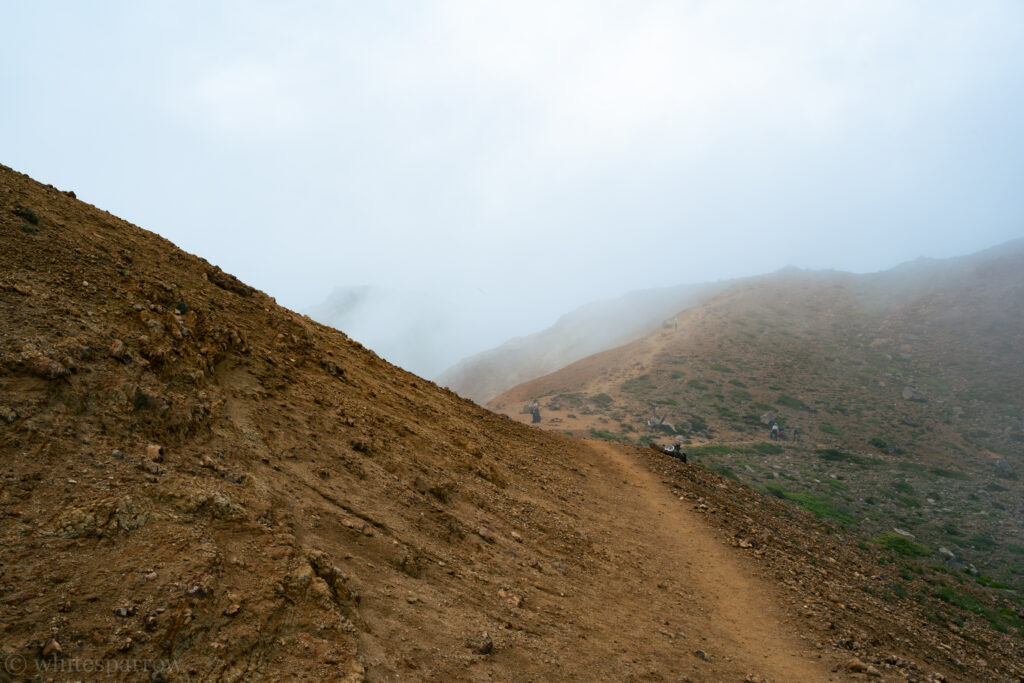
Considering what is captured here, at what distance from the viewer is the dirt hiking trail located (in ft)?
26.3

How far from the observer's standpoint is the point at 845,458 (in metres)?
31.6

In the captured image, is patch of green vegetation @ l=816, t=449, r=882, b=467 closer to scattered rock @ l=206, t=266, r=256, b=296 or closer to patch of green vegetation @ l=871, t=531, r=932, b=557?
patch of green vegetation @ l=871, t=531, r=932, b=557

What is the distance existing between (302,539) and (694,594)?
8794 mm

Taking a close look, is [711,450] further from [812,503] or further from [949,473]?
[949,473]

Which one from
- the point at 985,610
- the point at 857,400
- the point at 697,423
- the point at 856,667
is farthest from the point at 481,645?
the point at 857,400

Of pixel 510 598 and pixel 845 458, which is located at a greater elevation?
pixel 510 598

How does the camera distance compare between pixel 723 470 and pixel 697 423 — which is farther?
pixel 697 423

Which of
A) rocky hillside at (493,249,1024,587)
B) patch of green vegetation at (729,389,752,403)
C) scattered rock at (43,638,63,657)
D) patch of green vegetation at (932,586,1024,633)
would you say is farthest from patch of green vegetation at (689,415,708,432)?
scattered rock at (43,638,63,657)

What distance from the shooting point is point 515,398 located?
50.1 m

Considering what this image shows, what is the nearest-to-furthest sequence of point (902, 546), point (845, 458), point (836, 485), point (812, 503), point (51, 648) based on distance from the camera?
point (51, 648) < point (902, 546) < point (812, 503) < point (836, 485) < point (845, 458)

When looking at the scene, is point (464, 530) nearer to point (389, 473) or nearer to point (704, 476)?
point (389, 473)

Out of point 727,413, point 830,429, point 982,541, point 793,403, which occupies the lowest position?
point 982,541

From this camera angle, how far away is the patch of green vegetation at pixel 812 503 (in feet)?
71.4

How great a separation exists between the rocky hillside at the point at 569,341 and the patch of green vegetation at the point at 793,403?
2394 cm
